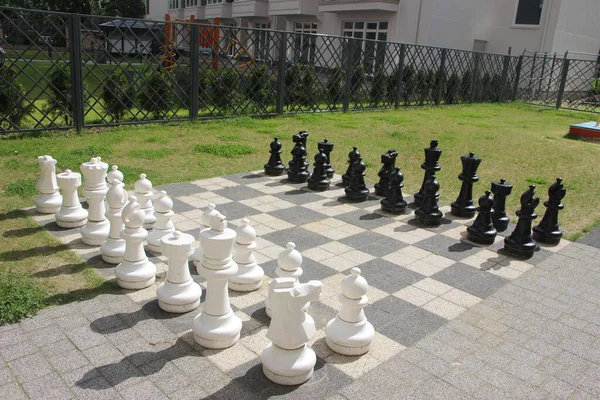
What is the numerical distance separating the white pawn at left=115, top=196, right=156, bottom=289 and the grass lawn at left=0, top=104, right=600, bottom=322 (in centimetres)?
17

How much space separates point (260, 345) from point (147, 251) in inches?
61.8

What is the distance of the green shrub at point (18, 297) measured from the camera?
114 inches

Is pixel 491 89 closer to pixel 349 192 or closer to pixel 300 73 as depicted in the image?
pixel 300 73

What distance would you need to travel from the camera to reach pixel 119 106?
9.39m

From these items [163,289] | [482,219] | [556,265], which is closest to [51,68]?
[163,289]

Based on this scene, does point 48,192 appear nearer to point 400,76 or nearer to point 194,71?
point 194,71

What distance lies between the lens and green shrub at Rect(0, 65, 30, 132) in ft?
26.0

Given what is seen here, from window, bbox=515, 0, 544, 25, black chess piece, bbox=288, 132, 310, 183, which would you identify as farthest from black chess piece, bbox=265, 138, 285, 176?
window, bbox=515, 0, 544, 25

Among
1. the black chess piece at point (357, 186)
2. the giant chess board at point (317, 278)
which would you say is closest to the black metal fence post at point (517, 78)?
the giant chess board at point (317, 278)

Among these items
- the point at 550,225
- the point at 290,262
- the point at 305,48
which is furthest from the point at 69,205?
the point at 305,48

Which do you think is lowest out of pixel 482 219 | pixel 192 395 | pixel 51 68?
pixel 192 395

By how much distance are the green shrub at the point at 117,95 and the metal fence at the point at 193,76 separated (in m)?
0.02

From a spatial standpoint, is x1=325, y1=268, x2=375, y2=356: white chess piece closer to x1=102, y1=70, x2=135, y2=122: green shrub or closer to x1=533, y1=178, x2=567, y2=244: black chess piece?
x1=533, y1=178, x2=567, y2=244: black chess piece

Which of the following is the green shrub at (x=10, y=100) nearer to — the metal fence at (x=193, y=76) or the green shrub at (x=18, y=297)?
the metal fence at (x=193, y=76)
